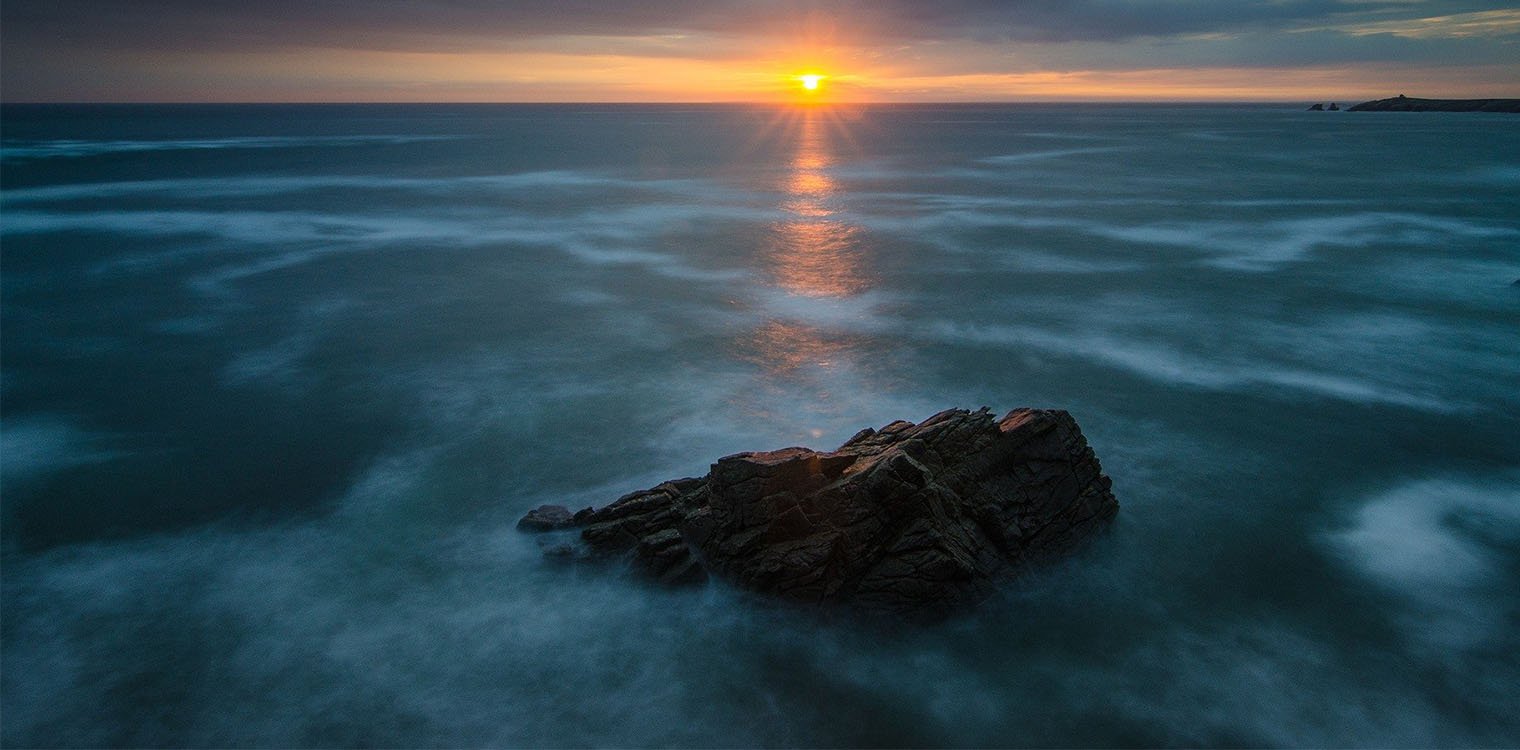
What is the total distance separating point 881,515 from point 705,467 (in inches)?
210

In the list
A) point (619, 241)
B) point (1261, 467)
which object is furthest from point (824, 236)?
point (1261, 467)

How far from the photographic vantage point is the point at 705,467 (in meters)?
17.2

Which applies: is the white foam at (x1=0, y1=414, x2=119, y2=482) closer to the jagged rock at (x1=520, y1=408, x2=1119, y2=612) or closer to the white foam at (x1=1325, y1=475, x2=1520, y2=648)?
the jagged rock at (x1=520, y1=408, x2=1119, y2=612)

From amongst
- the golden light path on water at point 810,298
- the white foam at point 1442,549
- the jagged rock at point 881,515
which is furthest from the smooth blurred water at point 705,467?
the jagged rock at point 881,515

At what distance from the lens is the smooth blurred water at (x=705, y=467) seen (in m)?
11.2

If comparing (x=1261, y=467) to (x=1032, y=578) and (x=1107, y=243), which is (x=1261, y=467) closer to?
(x=1032, y=578)

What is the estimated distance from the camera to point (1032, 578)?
1348 centimetres

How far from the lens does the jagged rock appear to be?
1272 centimetres

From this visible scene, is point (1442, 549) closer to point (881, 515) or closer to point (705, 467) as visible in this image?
point (881, 515)

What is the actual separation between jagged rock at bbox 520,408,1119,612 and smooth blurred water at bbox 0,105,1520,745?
23.1 inches

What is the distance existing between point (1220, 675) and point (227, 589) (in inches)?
588

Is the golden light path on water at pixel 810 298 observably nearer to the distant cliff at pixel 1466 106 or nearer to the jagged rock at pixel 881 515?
the jagged rock at pixel 881 515

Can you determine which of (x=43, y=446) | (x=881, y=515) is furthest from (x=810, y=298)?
(x=43, y=446)

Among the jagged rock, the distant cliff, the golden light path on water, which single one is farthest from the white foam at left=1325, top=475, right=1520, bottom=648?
the distant cliff
